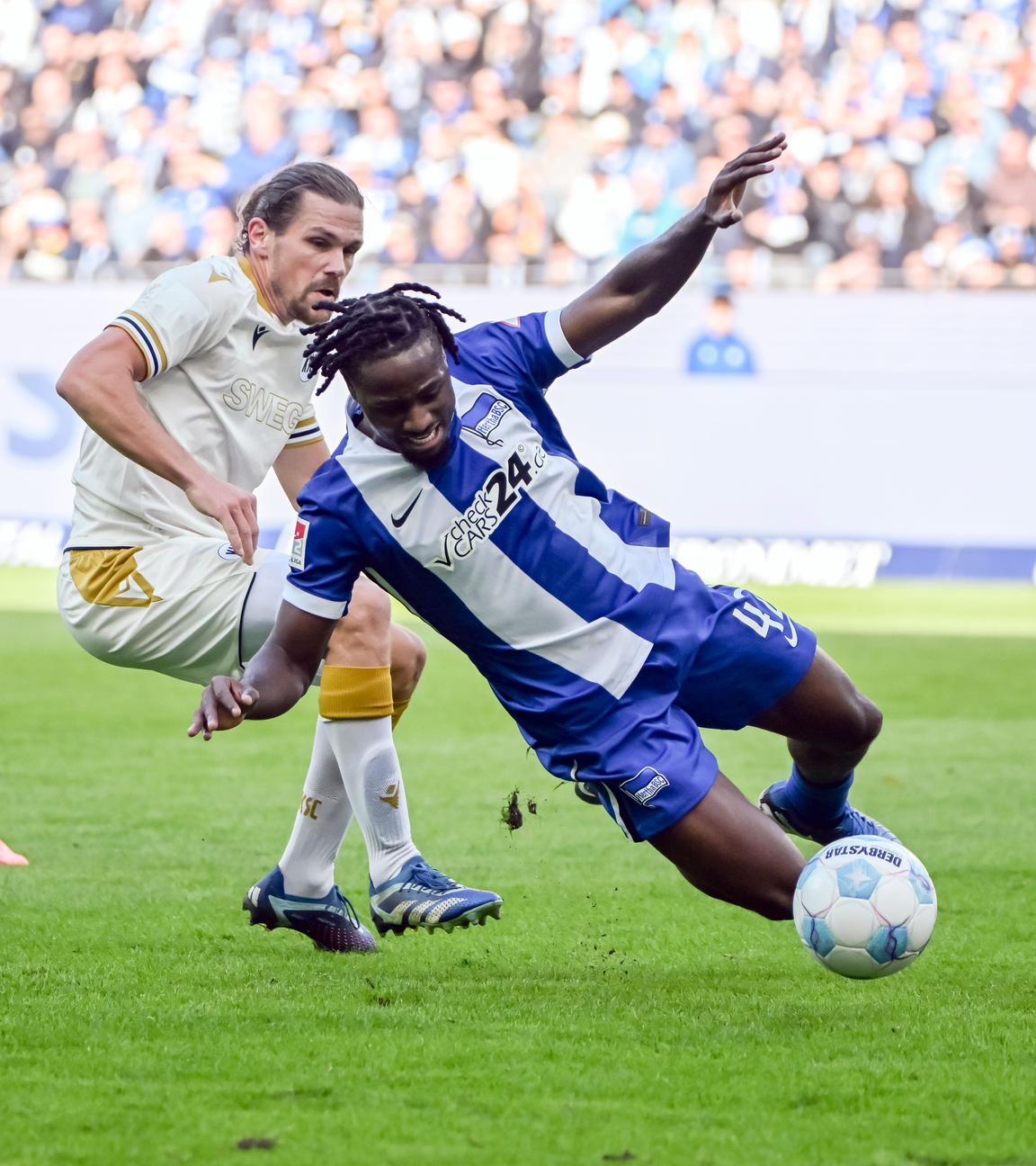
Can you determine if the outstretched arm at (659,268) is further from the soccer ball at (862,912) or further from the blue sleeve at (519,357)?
the soccer ball at (862,912)

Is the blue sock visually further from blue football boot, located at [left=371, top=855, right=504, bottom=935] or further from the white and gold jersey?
the white and gold jersey

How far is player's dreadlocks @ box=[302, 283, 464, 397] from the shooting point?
12.8 ft

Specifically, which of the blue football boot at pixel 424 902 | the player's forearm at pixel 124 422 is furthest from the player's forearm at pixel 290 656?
the blue football boot at pixel 424 902

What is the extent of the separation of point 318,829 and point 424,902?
0.51 meters

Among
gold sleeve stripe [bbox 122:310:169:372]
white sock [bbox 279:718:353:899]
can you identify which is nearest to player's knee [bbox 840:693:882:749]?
white sock [bbox 279:718:353:899]

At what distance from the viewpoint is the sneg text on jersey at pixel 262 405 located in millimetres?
5059

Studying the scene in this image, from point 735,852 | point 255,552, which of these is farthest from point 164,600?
point 735,852

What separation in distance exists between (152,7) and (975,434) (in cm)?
1100

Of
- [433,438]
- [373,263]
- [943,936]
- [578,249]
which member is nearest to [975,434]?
[578,249]

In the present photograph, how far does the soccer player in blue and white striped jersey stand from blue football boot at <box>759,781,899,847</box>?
575 millimetres

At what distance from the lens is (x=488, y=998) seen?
421cm

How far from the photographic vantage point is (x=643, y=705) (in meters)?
4.16

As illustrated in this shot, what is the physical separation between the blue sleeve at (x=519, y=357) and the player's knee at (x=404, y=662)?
112 centimetres

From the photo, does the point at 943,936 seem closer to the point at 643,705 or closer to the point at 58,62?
the point at 643,705
